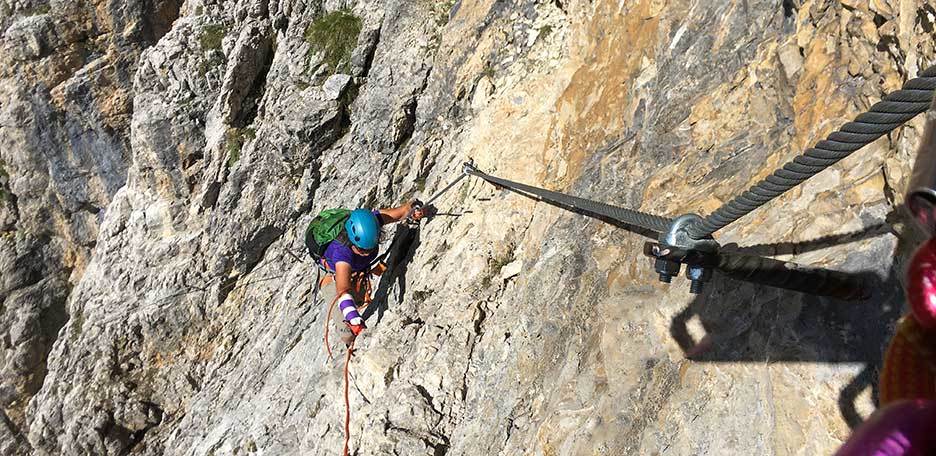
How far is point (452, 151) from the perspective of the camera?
8375mm

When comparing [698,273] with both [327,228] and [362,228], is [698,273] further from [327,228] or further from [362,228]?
[327,228]

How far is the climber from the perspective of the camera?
25.5 ft

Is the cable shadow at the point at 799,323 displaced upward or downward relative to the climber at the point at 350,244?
upward

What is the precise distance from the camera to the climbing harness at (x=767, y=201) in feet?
5.86

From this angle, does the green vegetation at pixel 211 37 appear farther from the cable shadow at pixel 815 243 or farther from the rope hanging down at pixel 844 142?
the rope hanging down at pixel 844 142

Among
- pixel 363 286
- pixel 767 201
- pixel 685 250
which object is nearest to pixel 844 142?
pixel 767 201

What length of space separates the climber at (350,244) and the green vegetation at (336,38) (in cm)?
440

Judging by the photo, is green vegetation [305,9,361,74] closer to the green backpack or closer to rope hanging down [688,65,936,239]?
the green backpack

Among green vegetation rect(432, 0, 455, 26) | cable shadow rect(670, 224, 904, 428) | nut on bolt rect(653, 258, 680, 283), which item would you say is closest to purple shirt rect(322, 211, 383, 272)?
green vegetation rect(432, 0, 455, 26)

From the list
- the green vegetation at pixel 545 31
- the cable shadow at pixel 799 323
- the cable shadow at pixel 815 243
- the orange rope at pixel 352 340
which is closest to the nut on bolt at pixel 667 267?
the cable shadow at pixel 799 323

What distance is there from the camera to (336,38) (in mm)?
11547

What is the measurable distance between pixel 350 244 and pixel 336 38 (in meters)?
5.61

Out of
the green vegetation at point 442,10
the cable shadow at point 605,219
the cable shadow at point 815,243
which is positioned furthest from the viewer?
the green vegetation at point 442,10

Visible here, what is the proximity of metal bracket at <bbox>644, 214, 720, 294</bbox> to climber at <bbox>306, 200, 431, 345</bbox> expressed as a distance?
5.57 meters
